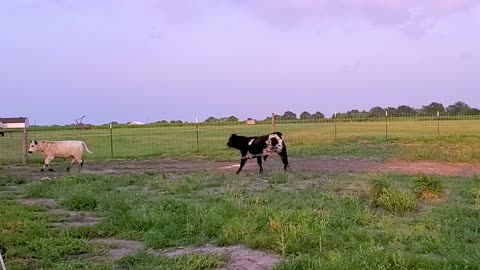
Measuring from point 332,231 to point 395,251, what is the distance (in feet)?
4.56

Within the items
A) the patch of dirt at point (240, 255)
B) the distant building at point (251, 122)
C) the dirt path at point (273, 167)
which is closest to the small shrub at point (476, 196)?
the patch of dirt at point (240, 255)

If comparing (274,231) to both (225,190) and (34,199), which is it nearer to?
(225,190)

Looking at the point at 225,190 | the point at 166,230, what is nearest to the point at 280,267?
the point at 166,230

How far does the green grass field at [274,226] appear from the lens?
6410 mm

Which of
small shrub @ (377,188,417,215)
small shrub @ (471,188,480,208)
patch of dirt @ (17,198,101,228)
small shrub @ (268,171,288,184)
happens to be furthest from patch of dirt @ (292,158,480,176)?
patch of dirt @ (17,198,101,228)

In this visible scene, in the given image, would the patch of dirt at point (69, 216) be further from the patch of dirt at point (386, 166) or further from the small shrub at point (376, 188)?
the patch of dirt at point (386, 166)

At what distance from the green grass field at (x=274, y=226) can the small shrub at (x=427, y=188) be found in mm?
25

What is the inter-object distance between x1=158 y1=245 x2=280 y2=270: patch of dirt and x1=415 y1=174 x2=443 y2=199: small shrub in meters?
4.79

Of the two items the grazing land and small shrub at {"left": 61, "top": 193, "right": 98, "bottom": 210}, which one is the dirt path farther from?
small shrub at {"left": 61, "top": 193, "right": 98, "bottom": 210}

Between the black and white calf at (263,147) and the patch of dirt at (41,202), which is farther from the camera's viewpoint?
the black and white calf at (263,147)

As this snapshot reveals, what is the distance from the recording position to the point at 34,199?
481 inches

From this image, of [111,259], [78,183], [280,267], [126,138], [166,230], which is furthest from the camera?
[126,138]

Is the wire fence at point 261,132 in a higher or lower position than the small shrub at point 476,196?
higher

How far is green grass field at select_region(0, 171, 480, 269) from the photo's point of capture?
6.41 m
